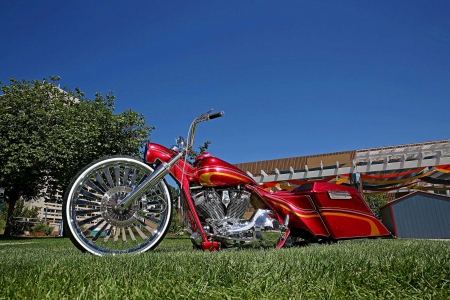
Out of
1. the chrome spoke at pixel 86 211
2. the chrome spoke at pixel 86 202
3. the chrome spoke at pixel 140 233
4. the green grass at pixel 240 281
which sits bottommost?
the green grass at pixel 240 281

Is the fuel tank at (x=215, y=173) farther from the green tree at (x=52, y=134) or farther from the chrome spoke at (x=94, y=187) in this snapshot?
the green tree at (x=52, y=134)

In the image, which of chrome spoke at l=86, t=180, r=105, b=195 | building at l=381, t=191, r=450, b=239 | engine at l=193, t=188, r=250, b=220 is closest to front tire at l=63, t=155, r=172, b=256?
chrome spoke at l=86, t=180, r=105, b=195

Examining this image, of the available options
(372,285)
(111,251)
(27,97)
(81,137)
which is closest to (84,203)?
(111,251)

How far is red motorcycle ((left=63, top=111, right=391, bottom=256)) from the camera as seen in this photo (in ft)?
10.5

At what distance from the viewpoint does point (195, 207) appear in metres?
3.64

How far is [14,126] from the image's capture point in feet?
50.1

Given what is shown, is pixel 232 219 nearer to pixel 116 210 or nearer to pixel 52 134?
pixel 116 210

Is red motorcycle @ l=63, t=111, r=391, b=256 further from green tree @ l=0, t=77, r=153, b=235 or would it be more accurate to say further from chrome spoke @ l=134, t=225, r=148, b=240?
green tree @ l=0, t=77, r=153, b=235

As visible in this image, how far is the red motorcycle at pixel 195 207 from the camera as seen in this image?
321cm

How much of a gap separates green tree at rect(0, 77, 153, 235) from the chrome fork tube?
12633 millimetres

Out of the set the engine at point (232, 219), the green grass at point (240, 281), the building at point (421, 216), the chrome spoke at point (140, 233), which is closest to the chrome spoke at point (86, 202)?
the chrome spoke at point (140, 233)

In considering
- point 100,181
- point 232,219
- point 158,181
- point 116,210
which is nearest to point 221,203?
point 232,219

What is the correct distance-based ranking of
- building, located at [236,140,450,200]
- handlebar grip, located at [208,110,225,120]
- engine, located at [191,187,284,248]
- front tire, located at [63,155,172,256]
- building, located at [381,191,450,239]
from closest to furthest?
front tire, located at [63,155,172,256]
engine, located at [191,187,284,248]
handlebar grip, located at [208,110,225,120]
building, located at [381,191,450,239]
building, located at [236,140,450,200]

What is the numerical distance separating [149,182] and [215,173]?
72cm
